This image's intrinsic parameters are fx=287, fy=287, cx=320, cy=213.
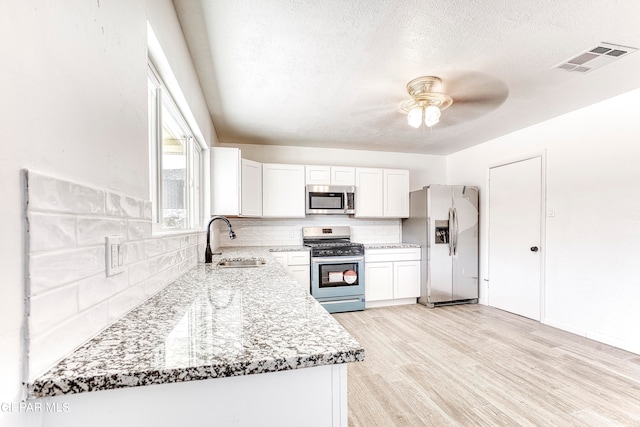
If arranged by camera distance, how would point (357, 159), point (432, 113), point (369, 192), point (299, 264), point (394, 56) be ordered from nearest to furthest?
point (394, 56) → point (432, 113) → point (299, 264) → point (369, 192) → point (357, 159)

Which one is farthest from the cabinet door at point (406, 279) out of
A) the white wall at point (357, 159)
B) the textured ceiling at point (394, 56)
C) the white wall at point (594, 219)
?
the textured ceiling at point (394, 56)

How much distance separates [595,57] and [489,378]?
2363 mm

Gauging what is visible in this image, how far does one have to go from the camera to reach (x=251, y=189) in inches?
145

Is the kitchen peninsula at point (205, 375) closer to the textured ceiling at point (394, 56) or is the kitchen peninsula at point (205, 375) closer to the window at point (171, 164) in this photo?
the window at point (171, 164)

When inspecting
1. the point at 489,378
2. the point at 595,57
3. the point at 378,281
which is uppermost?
the point at 595,57

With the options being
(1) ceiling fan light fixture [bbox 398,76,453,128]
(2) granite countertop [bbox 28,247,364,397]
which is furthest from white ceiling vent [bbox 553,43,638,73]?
(2) granite countertop [bbox 28,247,364,397]

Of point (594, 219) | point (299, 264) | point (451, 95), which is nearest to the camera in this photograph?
point (451, 95)

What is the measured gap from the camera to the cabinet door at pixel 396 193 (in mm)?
4359

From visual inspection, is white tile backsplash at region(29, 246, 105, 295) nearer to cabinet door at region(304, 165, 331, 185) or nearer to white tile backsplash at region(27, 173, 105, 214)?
white tile backsplash at region(27, 173, 105, 214)

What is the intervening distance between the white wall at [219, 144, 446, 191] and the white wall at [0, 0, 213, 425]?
124 inches

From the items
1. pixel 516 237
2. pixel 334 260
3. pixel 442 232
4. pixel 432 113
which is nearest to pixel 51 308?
pixel 432 113

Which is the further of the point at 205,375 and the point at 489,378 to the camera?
the point at 489,378

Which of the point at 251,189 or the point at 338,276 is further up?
the point at 251,189

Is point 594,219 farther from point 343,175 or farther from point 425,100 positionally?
point 343,175
